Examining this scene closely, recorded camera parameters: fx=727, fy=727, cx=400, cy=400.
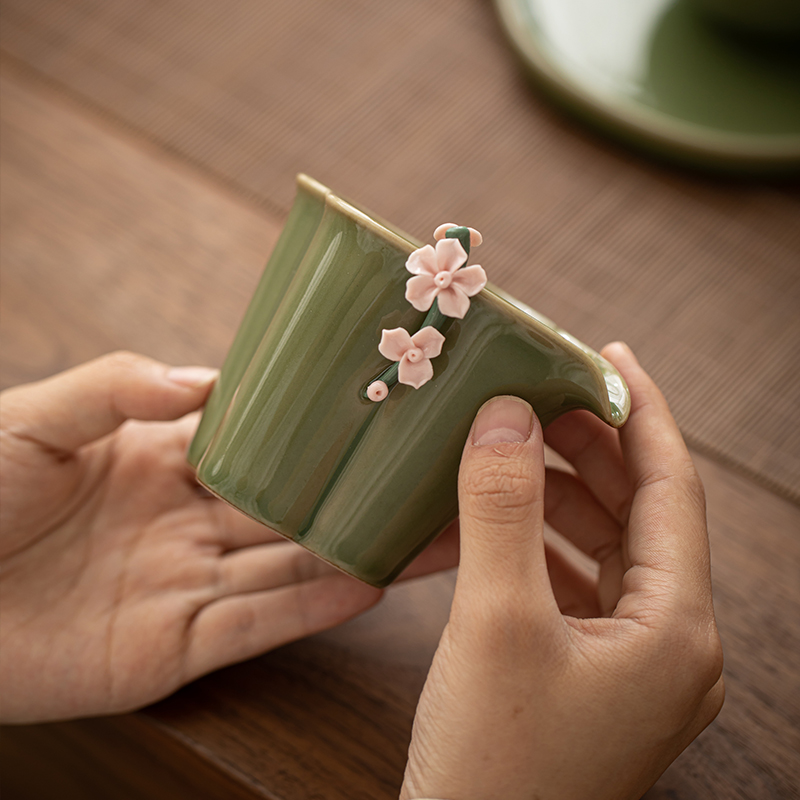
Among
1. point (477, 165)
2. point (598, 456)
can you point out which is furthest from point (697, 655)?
point (477, 165)

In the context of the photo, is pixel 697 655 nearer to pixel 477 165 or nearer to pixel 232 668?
pixel 232 668

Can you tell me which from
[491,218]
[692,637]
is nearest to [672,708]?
[692,637]

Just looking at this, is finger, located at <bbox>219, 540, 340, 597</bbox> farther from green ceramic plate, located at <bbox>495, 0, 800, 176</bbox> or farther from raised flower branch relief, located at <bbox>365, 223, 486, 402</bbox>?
green ceramic plate, located at <bbox>495, 0, 800, 176</bbox>

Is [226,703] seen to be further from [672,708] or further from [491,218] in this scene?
[491,218]

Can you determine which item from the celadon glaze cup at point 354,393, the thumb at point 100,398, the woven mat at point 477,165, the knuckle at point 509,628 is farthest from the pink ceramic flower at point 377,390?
the woven mat at point 477,165

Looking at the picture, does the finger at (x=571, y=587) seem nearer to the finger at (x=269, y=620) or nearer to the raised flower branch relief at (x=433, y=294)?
the finger at (x=269, y=620)

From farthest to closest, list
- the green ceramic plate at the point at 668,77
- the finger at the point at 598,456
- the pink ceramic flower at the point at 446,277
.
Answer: the green ceramic plate at the point at 668,77 < the finger at the point at 598,456 < the pink ceramic flower at the point at 446,277
